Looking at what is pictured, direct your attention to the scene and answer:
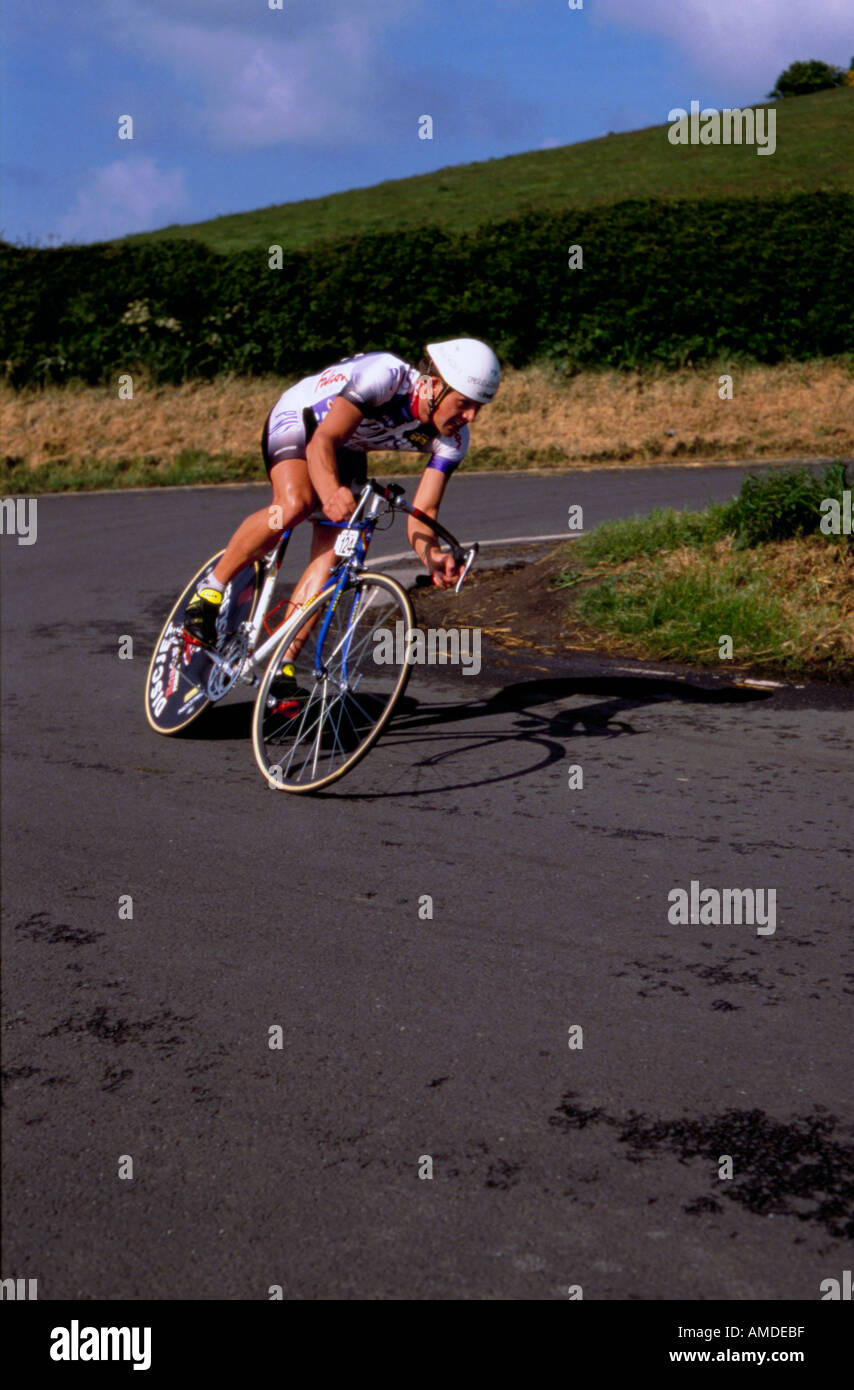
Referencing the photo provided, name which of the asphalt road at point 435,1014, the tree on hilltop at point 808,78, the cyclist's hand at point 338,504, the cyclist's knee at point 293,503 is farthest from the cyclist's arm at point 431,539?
the tree on hilltop at point 808,78

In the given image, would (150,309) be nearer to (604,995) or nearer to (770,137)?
(604,995)

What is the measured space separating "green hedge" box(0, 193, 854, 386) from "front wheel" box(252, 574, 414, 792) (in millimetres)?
18128

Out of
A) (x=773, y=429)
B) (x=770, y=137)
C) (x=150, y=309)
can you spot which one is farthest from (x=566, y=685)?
(x=770, y=137)

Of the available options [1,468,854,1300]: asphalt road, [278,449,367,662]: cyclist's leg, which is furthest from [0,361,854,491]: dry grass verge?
[1,468,854,1300]: asphalt road

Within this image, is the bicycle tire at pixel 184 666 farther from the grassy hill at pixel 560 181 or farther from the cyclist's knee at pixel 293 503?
the grassy hill at pixel 560 181

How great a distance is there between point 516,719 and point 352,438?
169 cm

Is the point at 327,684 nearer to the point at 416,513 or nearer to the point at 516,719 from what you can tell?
the point at 416,513

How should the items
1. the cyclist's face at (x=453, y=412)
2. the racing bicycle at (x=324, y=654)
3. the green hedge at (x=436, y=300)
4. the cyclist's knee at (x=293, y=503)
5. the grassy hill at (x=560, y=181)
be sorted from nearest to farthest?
the racing bicycle at (x=324, y=654), the cyclist's face at (x=453, y=412), the cyclist's knee at (x=293, y=503), the green hedge at (x=436, y=300), the grassy hill at (x=560, y=181)

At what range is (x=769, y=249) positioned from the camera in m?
23.8

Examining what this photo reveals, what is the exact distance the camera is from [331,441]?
5.80m

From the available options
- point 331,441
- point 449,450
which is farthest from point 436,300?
point 331,441

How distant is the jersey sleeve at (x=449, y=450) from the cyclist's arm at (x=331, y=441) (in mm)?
506

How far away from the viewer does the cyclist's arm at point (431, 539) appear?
5.84m

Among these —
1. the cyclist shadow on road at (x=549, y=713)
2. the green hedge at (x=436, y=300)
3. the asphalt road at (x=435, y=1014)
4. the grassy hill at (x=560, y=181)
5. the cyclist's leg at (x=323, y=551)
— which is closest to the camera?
the asphalt road at (x=435, y=1014)
